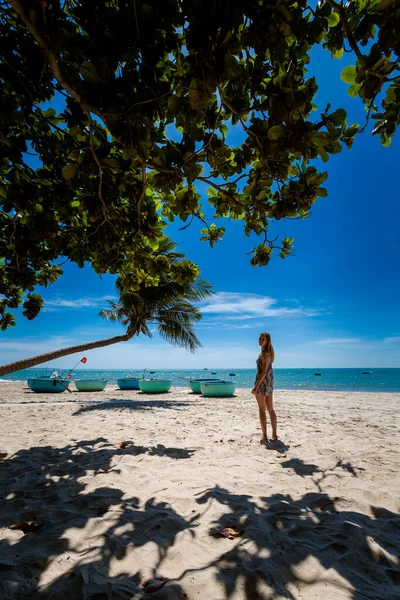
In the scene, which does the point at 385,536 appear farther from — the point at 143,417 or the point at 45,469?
the point at 143,417

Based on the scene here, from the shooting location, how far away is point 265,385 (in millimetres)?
4930

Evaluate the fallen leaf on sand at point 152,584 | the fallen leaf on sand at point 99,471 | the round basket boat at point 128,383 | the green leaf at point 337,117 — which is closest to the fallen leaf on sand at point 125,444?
the fallen leaf on sand at point 99,471

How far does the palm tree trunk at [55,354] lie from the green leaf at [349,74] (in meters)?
4.77

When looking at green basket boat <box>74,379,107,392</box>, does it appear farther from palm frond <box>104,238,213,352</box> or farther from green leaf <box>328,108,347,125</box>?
green leaf <box>328,108,347,125</box>

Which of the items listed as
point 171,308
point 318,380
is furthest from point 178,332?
point 318,380

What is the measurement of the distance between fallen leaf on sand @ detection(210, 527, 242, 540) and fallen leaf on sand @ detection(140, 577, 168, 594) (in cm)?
56

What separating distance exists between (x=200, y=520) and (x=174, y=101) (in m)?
2.92

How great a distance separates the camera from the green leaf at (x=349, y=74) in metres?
1.60

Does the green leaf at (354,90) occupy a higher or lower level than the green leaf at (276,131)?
higher

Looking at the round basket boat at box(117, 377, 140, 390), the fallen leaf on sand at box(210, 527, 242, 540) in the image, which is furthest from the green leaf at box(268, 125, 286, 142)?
the round basket boat at box(117, 377, 140, 390)

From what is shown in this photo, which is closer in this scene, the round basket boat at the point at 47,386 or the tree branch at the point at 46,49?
the tree branch at the point at 46,49

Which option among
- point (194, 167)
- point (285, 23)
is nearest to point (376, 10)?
point (285, 23)

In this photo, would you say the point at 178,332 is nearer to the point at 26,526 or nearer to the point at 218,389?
the point at 218,389

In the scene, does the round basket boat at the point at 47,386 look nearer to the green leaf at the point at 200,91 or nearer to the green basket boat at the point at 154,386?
the green basket boat at the point at 154,386
